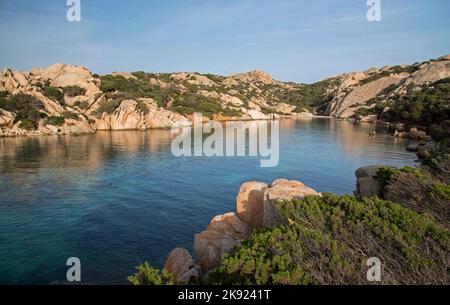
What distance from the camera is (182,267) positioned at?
42.3 feet

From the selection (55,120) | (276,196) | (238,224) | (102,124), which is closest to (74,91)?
(102,124)

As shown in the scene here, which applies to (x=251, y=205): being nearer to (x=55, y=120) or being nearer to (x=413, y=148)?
(x=413, y=148)

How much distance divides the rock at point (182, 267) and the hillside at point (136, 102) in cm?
6421

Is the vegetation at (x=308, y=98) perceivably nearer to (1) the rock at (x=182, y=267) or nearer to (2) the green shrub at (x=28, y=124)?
(2) the green shrub at (x=28, y=124)

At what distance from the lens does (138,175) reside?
35.1 m

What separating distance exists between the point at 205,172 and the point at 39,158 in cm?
2216

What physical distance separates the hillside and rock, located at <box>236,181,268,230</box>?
188 ft


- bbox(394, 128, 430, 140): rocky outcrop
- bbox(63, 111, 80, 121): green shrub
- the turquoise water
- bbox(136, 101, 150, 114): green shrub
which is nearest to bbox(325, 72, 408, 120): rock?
bbox(394, 128, 430, 140): rocky outcrop

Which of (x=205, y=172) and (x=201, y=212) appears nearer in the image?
(x=201, y=212)

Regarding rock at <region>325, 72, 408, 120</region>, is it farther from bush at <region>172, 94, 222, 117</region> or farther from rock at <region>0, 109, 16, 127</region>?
rock at <region>0, 109, 16, 127</region>

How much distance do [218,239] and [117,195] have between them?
14.6 m

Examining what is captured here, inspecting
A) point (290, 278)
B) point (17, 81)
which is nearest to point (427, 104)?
point (290, 278)
